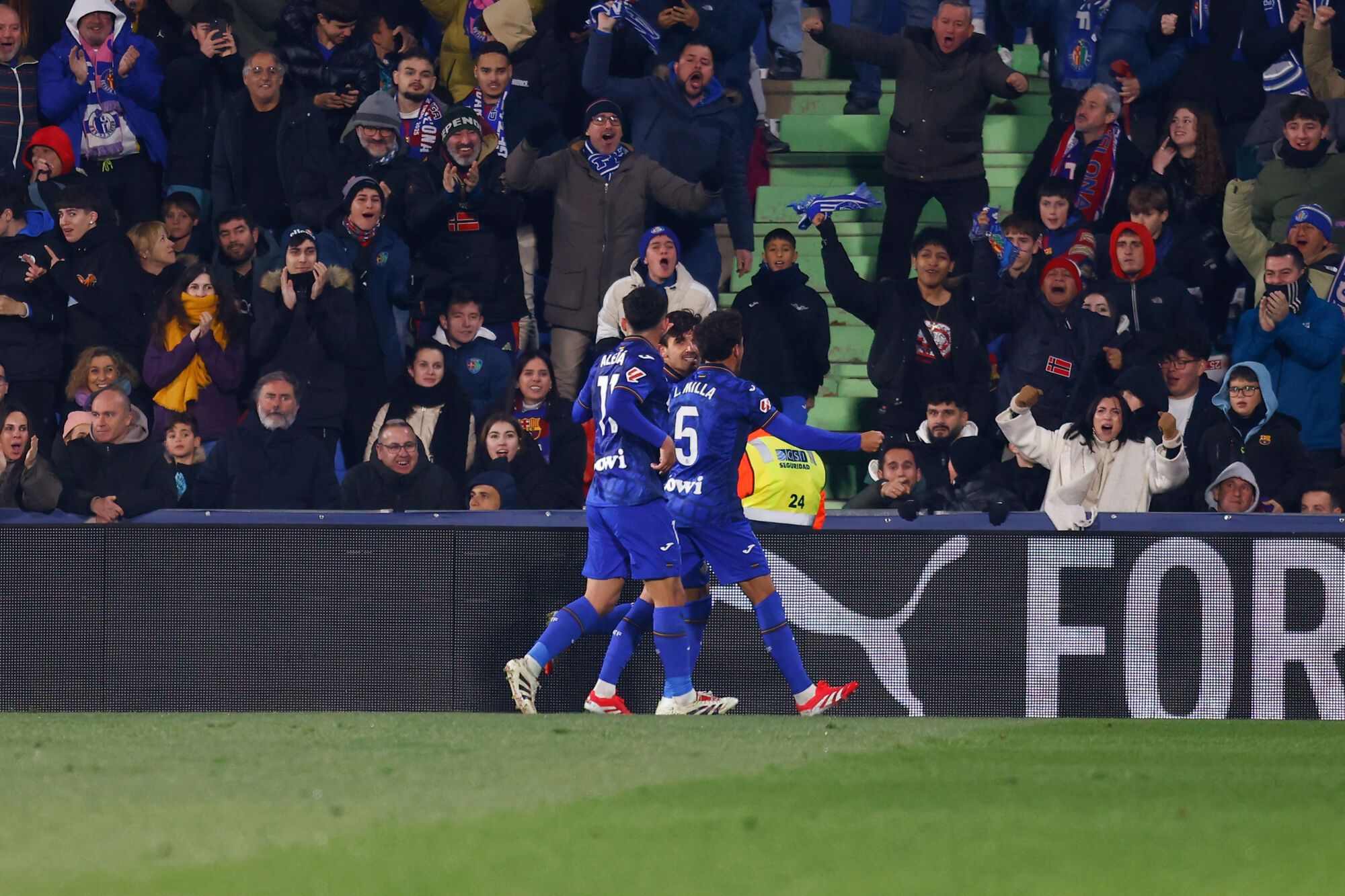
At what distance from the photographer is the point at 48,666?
9102 millimetres

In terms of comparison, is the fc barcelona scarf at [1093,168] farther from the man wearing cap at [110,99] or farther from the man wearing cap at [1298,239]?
the man wearing cap at [110,99]

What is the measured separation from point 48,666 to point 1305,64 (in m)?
8.97

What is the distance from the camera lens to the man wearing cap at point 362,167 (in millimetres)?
11773

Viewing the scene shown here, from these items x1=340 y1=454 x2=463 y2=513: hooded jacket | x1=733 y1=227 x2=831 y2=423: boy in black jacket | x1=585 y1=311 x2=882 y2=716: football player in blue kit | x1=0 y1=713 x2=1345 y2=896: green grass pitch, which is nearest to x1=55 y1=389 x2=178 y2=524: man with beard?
x1=340 y1=454 x2=463 y2=513: hooded jacket

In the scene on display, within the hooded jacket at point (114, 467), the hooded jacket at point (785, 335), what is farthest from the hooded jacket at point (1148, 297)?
the hooded jacket at point (114, 467)

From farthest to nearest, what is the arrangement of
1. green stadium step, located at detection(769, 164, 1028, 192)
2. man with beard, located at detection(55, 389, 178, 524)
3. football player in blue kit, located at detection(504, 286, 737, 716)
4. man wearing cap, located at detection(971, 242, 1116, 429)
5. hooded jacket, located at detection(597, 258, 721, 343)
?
green stadium step, located at detection(769, 164, 1028, 192)
hooded jacket, located at detection(597, 258, 721, 343)
man wearing cap, located at detection(971, 242, 1116, 429)
man with beard, located at detection(55, 389, 178, 524)
football player in blue kit, located at detection(504, 286, 737, 716)

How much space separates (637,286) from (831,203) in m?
1.83

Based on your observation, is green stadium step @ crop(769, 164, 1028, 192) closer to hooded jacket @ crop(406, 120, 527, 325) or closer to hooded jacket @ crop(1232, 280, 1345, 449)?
hooded jacket @ crop(406, 120, 527, 325)

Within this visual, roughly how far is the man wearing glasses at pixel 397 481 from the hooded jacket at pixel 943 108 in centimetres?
430

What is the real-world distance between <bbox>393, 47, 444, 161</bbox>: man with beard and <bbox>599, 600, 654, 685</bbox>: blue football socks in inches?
175

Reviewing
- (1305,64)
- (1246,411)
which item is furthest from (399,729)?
(1305,64)

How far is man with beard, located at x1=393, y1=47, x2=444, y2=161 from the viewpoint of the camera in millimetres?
12234

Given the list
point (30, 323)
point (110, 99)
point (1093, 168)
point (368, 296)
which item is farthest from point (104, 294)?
point (1093, 168)

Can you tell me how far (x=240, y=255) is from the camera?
11.7 m
